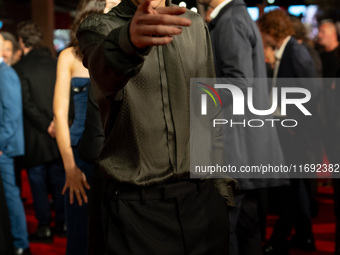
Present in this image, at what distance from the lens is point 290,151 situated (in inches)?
152

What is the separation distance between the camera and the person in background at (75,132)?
255cm

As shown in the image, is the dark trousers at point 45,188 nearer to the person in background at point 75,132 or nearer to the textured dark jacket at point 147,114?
the person in background at point 75,132

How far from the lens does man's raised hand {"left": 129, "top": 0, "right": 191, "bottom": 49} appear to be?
3.41ft

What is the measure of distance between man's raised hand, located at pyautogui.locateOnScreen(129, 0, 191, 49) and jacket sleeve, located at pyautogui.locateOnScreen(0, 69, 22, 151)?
9.34 feet

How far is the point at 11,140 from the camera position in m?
3.82

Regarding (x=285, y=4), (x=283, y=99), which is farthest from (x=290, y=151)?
(x=285, y=4)

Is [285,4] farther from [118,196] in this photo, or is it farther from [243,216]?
[118,196]

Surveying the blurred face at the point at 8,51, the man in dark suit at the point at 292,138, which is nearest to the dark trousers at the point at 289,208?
the man in dark suit at the point at 292,138

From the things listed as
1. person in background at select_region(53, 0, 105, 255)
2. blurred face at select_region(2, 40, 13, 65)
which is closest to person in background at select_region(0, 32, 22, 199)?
blurred face at select_region(2, 40, 13, 65)

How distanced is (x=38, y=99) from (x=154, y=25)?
3.58 m

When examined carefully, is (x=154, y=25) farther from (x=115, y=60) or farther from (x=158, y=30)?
(x=115, y=60)

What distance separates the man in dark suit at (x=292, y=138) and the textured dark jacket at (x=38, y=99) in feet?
6.34

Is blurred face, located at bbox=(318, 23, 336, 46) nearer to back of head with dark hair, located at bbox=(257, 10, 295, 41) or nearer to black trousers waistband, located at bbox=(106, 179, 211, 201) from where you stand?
back of head with dark hair, located at bbox=(257, 10, 295, 41)

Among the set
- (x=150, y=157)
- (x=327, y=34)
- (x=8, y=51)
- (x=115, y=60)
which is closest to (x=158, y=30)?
(x=115, y=60)
